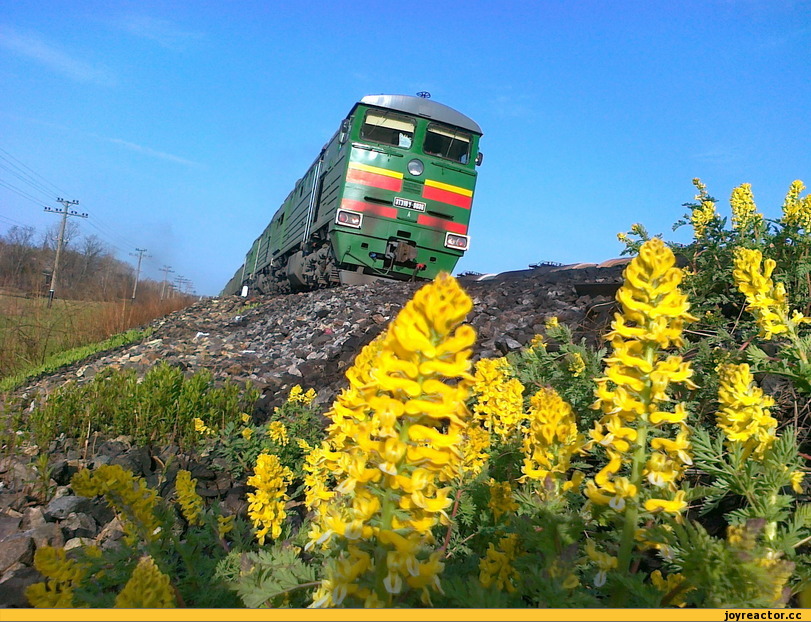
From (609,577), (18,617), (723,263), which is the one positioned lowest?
(18,617)

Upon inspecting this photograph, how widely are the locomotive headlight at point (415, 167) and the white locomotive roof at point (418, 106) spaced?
106cm

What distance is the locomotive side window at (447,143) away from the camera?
12.4 m

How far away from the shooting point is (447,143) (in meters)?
12.7

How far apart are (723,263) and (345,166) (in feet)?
28.9

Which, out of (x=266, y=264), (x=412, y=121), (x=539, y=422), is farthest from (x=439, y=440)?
(x=266, y=264)

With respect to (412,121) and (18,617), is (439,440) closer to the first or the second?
(18,617)

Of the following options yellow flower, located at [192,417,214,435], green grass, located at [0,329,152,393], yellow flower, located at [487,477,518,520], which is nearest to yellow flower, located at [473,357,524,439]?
yellow flower, located at [487,477,518,520]

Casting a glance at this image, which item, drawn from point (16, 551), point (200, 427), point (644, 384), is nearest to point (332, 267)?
A: point (200, 427)

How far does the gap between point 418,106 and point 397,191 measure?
201cm

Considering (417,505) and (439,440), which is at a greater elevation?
(439,440)

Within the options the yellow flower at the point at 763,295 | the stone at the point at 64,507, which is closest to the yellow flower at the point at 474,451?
the yellow flower at the point at 763,295

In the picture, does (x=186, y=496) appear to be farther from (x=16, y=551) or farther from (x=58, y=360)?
(x=58, y=360)

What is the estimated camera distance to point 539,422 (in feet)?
5.31

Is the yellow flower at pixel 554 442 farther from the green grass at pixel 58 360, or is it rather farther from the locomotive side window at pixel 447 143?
the locomotive side window at pixel 447 143
